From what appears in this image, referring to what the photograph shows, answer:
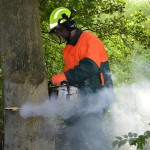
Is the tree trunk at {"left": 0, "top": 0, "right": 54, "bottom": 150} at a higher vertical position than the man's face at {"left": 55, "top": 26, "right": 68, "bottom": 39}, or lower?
lower

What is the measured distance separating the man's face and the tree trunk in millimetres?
576

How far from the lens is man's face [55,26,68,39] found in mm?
3620

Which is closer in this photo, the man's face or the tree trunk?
the tree trunk

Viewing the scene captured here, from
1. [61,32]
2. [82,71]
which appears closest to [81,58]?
[82,71]

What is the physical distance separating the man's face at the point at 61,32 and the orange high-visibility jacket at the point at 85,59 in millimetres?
111

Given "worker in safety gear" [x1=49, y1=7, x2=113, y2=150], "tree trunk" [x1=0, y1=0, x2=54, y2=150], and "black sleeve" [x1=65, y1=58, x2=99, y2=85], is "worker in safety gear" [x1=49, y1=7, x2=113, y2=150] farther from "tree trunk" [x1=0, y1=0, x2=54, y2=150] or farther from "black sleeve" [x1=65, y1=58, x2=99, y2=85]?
"tree trunk" [x1=0, y1=0, x2=54, y2=150]

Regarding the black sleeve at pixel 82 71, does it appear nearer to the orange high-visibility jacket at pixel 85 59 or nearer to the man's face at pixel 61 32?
the orange high-visibility jacket at pixel 85 59

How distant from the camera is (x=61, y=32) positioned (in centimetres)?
371

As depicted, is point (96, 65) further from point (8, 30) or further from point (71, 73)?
point (8, 30)

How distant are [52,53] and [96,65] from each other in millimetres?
3587

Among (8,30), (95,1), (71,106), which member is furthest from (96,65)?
(95,1)

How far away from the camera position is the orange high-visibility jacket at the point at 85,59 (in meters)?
3.46

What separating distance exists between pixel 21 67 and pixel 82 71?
765mm

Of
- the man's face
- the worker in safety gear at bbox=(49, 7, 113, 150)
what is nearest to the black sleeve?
the worker in safety gear at bbox=(49, 7, 113, 150)
